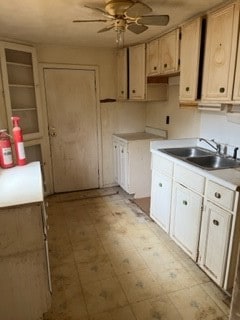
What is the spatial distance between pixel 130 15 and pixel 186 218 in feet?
5.66

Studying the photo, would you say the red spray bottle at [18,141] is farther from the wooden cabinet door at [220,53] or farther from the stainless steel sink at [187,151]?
the wooden cabinet door at [220,53]

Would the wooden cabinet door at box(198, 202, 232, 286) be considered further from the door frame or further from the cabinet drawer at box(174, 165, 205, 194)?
the door frame

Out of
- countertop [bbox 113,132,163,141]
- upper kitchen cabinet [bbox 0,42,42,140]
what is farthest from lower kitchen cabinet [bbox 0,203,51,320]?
countertop [bbox 113,132,163,141]

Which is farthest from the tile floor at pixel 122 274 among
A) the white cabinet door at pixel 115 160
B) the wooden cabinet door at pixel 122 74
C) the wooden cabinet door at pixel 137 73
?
the wooden cabinet door at pixel 122 74

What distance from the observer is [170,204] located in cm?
245

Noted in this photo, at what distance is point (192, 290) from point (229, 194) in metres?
0.86

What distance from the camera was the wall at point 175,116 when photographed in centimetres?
291

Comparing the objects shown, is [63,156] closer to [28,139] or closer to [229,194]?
[28,139]

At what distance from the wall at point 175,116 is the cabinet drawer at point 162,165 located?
2.08ft

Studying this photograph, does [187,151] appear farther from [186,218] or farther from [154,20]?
[154,20]

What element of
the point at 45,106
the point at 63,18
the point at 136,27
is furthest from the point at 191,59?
the point at 45,106

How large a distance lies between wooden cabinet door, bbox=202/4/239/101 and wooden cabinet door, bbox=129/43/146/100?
3.83 feet

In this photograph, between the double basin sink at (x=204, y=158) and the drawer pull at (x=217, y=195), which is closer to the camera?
the drawer pull at (x=217, y=195)

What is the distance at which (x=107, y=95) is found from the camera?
3.80m
